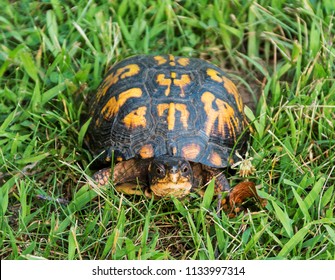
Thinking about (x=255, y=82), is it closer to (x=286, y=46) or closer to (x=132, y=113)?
(x=286, y=46)

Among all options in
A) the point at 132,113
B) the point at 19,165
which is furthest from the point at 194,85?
the point at 19,165

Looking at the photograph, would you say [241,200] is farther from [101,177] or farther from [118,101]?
[118,101]

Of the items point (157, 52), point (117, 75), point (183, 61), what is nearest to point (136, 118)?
point (117, 75)

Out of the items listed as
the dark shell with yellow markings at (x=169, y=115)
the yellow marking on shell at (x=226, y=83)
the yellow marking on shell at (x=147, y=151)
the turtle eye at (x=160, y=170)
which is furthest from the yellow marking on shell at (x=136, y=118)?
the yellow marking on shell at (x=226, y=83)

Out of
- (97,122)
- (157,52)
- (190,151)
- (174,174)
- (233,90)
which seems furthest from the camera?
(157,52)

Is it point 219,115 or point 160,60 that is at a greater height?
point 160,60

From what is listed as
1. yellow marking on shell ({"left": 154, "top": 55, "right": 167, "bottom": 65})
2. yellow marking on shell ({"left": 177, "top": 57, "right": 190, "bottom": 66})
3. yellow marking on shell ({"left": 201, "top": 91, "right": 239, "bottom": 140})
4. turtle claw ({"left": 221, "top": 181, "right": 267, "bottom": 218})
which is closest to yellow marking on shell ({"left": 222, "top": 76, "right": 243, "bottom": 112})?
yellow marking on shell ({"left": 201, "top": 91, "right": 239, "bottom": 140})
